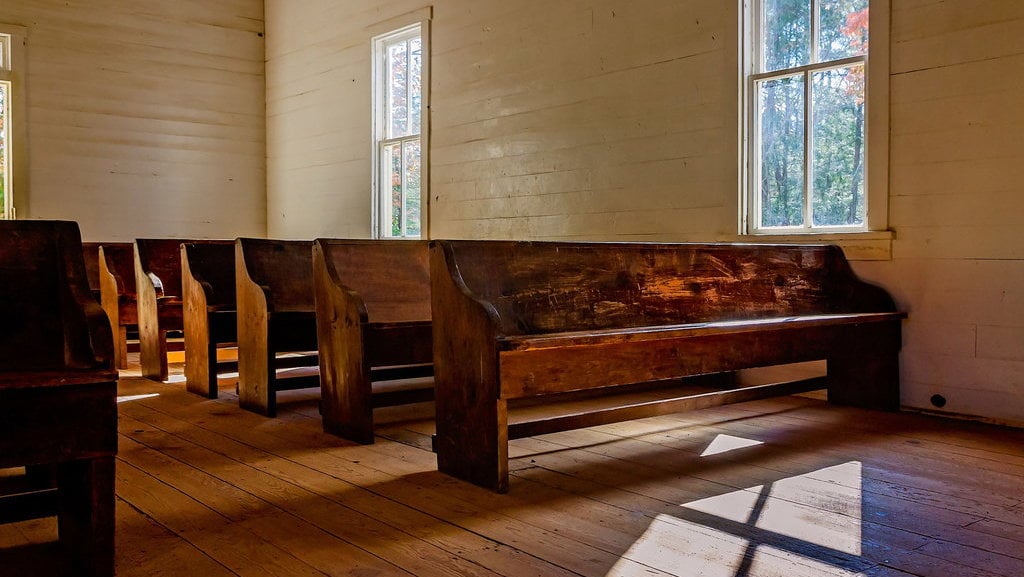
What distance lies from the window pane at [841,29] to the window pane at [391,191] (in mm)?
4479

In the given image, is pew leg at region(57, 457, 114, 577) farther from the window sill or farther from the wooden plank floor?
the window sill

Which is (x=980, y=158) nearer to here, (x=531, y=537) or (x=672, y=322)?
(x=672, y=322)

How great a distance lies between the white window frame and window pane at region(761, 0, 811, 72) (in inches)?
281

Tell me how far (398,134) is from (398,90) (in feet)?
1.41

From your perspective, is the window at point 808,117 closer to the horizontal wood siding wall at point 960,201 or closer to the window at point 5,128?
the horizontal wood siding wall at point 960,201

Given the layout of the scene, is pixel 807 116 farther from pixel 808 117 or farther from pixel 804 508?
pixel 804 508

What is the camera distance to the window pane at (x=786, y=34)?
4.84 meters

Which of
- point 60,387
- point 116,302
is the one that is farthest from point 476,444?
point 116,302

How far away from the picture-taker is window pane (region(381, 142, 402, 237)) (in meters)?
8.16

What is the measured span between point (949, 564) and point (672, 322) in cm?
157

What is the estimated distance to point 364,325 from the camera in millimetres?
3617

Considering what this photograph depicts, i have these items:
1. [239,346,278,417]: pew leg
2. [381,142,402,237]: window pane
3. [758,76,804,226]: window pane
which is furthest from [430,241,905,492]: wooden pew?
[381,142,402,237]: window pane

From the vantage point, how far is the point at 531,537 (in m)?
2.36

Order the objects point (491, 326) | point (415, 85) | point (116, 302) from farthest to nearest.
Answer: point (415, 85) → point (116, 302) → point (491, 326)
